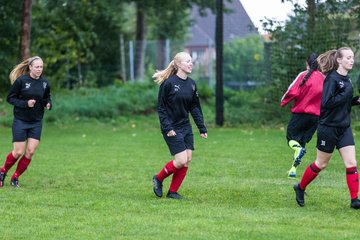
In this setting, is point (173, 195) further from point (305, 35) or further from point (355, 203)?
point (305, 35)

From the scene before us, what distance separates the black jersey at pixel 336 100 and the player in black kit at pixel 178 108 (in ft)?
5.69

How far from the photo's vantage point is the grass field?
7750 mm

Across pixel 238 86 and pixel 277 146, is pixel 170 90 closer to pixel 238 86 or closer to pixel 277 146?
pixel 277 146

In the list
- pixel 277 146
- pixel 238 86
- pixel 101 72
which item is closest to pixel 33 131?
pixel 277 146

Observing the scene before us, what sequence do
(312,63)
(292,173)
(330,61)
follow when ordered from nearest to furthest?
(330,61), (312,63), (292,173)

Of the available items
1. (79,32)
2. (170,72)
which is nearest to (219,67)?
(79,32)

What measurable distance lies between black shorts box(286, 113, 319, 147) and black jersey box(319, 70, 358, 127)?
3129 millimetres

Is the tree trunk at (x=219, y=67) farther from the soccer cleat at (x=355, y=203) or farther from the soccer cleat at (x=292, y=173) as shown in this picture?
the soccer cleat at (x=355, y=203)

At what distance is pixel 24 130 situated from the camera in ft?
36.9

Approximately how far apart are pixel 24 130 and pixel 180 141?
2.63 m

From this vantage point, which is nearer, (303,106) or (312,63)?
(312,63)

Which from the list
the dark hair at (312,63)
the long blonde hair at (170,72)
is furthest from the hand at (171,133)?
the dark hair at (312,63)

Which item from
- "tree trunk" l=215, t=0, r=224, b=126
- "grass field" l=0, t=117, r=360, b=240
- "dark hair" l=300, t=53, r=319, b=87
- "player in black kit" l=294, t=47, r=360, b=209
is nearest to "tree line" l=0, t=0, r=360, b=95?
"tree trunk" l=215, t=0, r=224, b=126

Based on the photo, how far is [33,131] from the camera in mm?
11266
